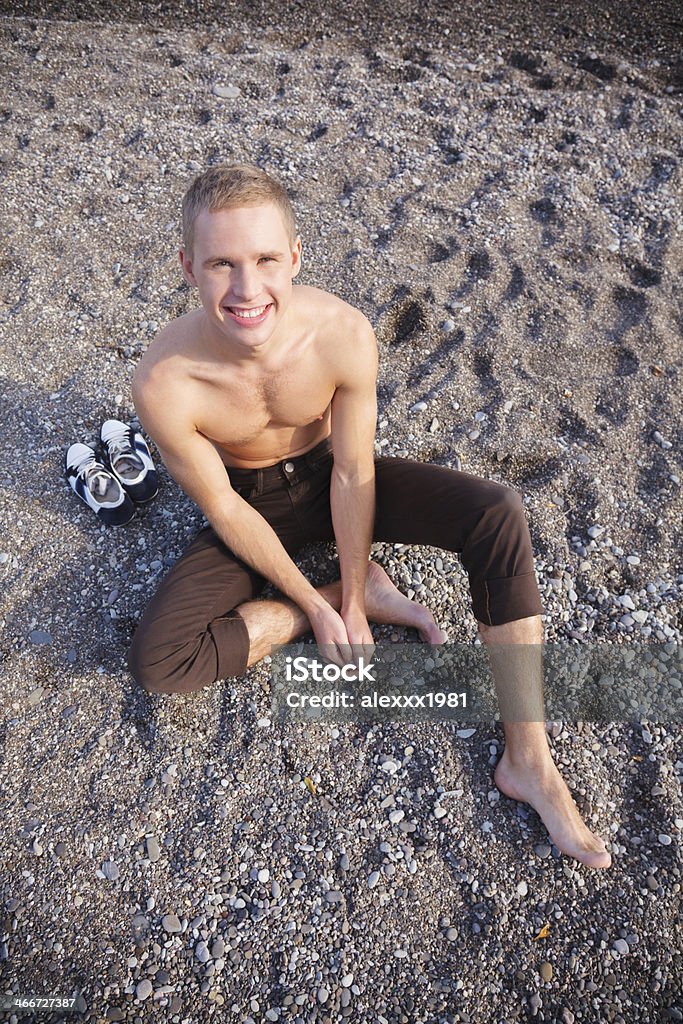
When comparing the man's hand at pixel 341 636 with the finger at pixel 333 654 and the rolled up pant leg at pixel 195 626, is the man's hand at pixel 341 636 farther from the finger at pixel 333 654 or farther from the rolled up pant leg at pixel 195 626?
the rolled up pant leg at pixel 195 626

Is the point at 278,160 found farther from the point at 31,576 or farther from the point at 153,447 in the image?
the point at 31,576

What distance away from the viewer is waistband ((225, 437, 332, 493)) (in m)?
3.40

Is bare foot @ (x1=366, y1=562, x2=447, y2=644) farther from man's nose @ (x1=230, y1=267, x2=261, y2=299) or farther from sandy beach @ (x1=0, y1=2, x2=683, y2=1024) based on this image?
man's nose @ (x1=230, y1=267, x2=261, y2=299)

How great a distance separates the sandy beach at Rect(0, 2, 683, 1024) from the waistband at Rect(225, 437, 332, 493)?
1.66ft

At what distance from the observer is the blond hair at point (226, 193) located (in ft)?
8.82

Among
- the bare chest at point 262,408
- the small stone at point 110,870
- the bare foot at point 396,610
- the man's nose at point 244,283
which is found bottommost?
the small stone at point 110,870

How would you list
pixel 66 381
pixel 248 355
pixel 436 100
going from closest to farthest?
pixel 248 355, pixel 66 381, pixel 436 100

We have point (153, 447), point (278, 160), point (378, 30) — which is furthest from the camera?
point (378, 30)

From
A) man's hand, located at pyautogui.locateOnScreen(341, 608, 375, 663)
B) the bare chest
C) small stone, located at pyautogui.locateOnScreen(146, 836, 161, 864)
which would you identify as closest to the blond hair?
the bare chest

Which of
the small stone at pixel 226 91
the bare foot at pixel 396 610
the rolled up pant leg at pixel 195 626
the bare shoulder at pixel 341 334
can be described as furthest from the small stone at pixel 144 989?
the small stone at pixel 226 91

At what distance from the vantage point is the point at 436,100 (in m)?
6.37

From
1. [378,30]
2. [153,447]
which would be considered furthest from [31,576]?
[378,30]

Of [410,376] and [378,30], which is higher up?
[378,30]

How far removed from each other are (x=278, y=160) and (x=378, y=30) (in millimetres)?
2315
